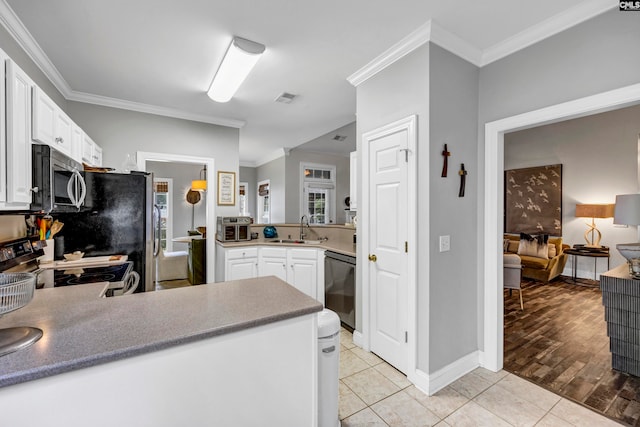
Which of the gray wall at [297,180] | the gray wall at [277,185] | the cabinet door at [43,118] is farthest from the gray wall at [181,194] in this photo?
the cabinet door at [43,118]

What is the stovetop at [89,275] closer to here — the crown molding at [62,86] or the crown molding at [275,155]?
the crown molding at [62,86]

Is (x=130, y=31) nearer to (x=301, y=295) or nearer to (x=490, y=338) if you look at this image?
(x=301, y=295)

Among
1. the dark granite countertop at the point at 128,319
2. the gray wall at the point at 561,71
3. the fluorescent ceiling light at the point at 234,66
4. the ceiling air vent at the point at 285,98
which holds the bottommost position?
the dark granite countertop at the point at 128,319

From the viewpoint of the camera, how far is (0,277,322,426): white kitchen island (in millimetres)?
825

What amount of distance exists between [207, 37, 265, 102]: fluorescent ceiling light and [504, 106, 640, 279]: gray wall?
5845 millimetres

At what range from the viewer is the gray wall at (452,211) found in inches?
82.5

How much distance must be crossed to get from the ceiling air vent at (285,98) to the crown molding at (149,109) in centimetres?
107

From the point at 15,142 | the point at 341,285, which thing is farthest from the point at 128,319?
the point at 341,285

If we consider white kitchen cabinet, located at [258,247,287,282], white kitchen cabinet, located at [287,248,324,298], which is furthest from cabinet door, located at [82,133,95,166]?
white kitchen cabinet, located at [287,248,324,298]

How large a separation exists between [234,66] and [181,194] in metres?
5.29

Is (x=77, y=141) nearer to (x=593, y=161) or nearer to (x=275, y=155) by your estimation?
(x=275, y=155)

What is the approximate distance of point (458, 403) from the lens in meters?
1.95

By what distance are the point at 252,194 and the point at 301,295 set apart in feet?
23.3

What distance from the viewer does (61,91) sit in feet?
9.95
